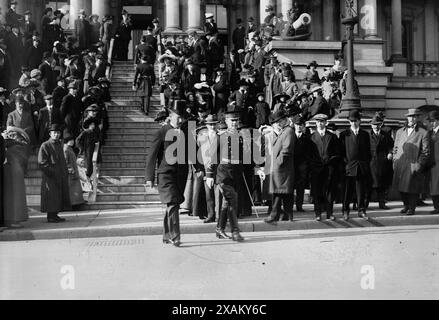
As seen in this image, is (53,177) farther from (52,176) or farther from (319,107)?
(319,107)

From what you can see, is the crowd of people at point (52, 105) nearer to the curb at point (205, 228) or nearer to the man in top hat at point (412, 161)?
the curb at point (205, 228)

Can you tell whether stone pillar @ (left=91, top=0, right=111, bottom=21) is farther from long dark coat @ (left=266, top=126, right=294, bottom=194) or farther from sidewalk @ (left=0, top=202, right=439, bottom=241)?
long dark coat @ (left=266, top=126, right=294, bottom=194)

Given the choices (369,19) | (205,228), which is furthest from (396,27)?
(205,228)

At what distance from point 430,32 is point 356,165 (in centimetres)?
2743

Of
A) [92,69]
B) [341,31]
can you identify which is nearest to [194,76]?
[92,69]

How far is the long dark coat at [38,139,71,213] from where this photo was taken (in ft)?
40.3

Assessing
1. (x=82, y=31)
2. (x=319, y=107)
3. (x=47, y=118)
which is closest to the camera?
(x=47, y=118)

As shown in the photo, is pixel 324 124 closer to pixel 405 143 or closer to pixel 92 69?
pixel 405 143

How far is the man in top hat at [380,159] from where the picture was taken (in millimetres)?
13562

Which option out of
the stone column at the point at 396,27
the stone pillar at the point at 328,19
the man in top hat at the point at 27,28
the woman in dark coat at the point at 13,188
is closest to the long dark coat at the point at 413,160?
the woman in dark coat at the point at 13,188

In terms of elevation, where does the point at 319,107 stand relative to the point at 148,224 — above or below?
above

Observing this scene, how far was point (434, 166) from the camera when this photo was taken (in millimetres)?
13148

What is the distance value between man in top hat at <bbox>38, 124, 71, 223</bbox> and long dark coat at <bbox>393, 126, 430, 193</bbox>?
7.12 meters
